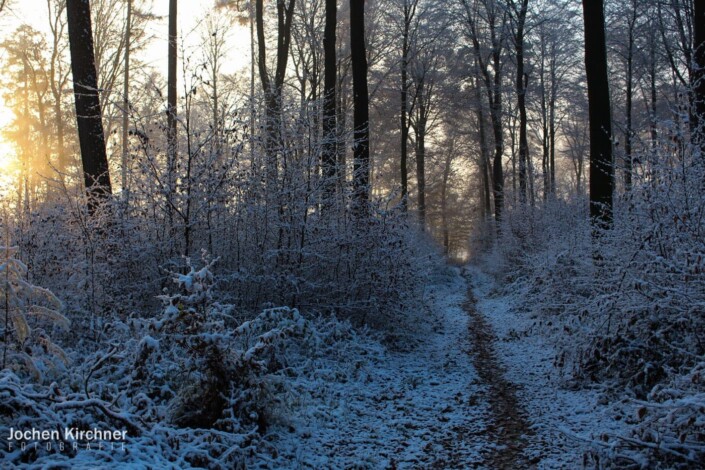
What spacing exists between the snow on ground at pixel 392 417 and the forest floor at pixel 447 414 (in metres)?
0.01

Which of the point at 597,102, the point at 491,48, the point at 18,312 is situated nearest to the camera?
the point at 18,312

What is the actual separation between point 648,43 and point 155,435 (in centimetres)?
2404

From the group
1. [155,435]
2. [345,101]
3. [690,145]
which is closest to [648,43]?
[345,101]

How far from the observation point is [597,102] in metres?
8.55

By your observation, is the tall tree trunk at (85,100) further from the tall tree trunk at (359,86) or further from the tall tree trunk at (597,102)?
the tall tree trunk at (597,102)

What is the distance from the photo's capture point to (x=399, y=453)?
177 inches

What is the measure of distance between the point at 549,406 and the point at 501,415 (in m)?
0.54

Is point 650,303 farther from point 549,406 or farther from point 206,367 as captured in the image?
point 206,367

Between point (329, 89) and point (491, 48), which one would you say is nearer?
point (329, 89)

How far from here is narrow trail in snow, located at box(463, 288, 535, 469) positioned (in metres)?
4.29

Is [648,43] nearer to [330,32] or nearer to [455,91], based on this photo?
[455,91]

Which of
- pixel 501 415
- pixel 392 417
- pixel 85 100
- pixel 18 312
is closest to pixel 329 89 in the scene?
pixel 85 100

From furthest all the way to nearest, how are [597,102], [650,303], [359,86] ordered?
[359,86] < [597,102] < [650,303]

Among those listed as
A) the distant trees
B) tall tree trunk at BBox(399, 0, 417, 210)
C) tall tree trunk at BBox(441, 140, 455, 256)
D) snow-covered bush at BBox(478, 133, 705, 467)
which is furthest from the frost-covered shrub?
tall tree trunk at BBox(441, 140, 455, 256)
